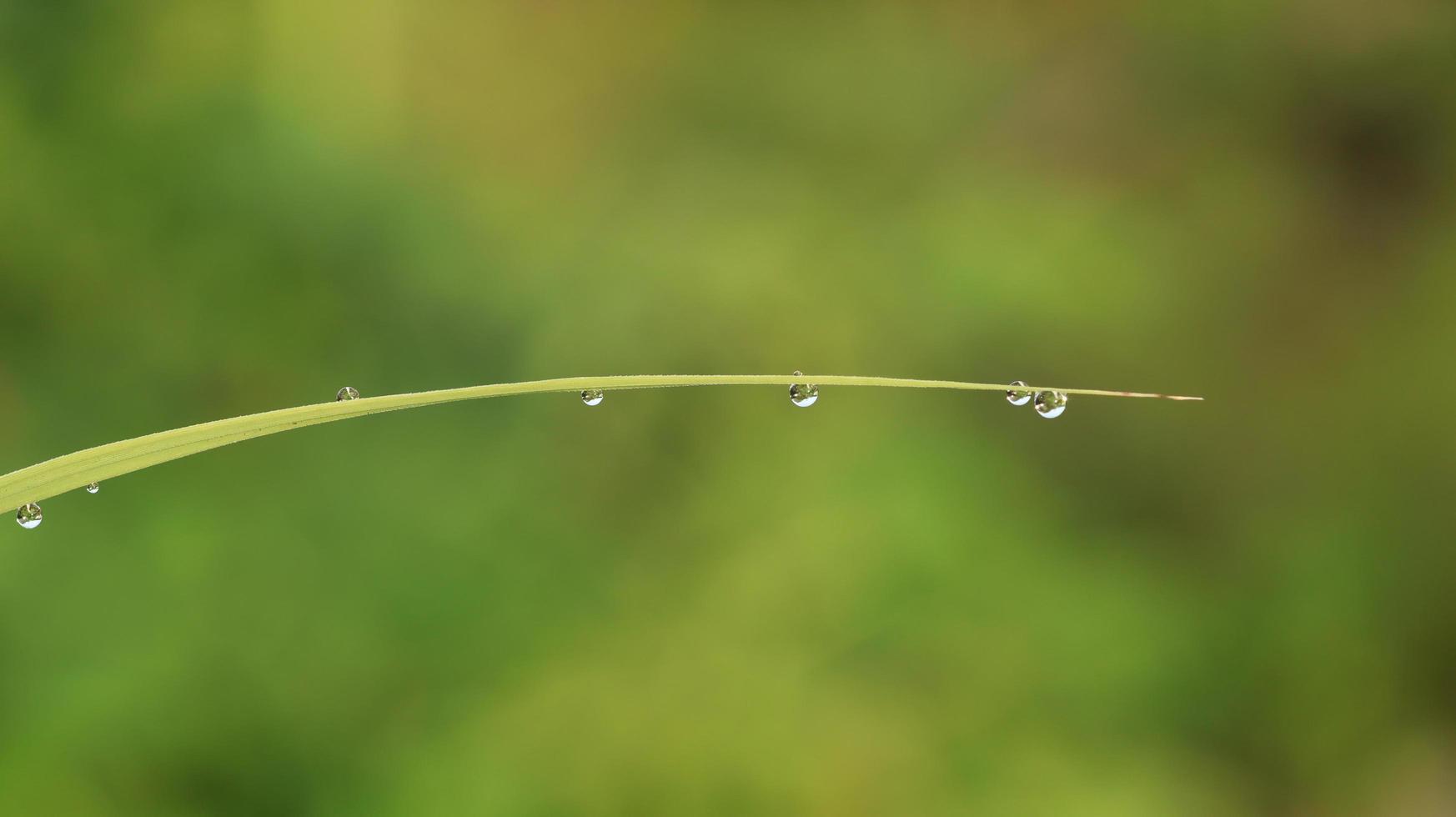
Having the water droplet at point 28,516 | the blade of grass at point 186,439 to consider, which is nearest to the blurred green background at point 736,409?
the water droplet at point 28,516

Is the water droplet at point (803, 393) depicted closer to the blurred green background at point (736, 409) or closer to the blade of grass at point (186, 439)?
the blade of grass at point (186, 439)

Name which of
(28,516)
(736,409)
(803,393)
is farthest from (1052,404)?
(736,409)

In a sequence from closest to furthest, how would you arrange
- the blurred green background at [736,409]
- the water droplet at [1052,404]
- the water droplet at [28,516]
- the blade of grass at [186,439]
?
the blade of grass at [186,439]
the water droplet at [28,516]
the water droplet at [1052,404]
the blurred green background at [736,409]

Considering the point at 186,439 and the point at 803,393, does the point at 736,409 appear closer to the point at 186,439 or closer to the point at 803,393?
the point at 803,393

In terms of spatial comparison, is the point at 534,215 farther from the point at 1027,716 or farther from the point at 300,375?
the point at 1027,716

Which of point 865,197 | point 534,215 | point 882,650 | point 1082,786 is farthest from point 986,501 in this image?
point 534,215

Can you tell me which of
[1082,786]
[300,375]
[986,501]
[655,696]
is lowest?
[1082,786]

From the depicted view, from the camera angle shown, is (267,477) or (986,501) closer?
(267,477)

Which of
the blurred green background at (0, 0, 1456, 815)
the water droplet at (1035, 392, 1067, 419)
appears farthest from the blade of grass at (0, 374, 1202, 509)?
the blurred green background at (0, 0, 1456, 815)

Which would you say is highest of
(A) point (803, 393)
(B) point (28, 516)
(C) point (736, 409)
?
(C) point (736, 409)
